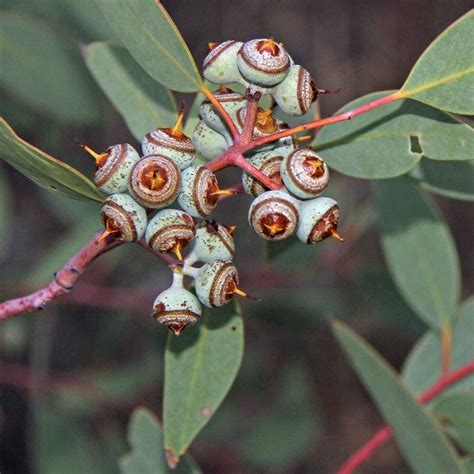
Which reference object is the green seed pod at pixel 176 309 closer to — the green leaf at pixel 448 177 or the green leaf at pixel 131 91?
the green leaf at pixel 131 91

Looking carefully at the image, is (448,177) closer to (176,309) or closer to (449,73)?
(449,73)

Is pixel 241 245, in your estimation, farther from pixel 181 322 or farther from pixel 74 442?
pixel 181 322

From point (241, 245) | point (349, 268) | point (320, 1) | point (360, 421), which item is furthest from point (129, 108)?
point (320, 1)

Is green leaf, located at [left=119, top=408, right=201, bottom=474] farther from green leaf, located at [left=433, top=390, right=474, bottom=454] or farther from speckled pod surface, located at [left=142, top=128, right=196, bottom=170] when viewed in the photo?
speckled pod surface, located at [left=142, top=128, right=196, bottom=170]

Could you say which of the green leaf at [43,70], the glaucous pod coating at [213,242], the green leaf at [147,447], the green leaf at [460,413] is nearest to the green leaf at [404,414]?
the green leaf at [460,413]

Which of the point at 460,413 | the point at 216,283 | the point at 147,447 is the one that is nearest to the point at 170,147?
the point at 216,283
